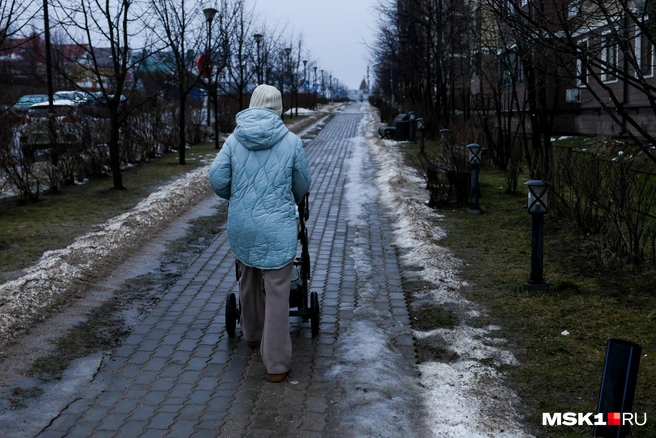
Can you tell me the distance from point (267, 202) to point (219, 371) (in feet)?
3.92

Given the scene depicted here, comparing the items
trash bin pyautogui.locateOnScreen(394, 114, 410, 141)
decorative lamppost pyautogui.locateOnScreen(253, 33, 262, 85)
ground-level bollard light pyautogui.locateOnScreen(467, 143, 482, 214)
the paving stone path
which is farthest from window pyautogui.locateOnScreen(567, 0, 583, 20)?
decorative lamppost pyautogui.locateOnScreen(253, 33, 262, 85)

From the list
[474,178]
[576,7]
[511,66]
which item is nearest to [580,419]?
[576,7]

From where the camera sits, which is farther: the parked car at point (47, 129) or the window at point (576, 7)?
the parked car at point (47, 129)

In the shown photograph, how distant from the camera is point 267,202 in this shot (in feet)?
15.7

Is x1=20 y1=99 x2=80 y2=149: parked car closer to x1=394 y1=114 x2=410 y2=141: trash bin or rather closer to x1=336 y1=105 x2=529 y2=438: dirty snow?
x1=336 y1=105 x2=529 y2=438: dirty snow

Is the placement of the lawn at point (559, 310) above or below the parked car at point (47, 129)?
below

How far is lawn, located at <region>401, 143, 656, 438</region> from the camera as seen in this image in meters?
4.49

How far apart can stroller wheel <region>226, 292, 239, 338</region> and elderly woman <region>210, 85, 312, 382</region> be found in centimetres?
79

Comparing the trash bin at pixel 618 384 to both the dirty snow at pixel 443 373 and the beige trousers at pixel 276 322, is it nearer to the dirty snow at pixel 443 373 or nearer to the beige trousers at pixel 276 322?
the dirty snow at pixel 443 373

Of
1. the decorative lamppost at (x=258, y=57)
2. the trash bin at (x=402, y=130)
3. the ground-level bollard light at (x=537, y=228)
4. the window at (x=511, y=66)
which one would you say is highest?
the decorative lamppost at (x=258, y=57)

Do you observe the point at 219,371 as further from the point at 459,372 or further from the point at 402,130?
the point at 402,130

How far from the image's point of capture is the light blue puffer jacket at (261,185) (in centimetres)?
476

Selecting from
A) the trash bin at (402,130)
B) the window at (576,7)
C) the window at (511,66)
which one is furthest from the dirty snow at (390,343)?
the trash bin at (402,130)

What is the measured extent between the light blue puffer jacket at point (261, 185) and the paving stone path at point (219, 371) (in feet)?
2.64
